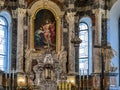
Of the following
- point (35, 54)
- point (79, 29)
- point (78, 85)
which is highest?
point (79, 29)

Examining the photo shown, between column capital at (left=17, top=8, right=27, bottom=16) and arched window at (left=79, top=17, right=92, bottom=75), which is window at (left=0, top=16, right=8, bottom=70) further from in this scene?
arched window at (left=79, top=17, right=92, bottom=75)

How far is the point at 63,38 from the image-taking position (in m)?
31.8

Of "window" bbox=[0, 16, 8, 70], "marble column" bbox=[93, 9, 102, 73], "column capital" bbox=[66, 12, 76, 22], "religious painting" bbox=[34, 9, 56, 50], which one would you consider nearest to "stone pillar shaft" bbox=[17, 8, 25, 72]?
"religious painting" bbox=[34, 9, 56, 50]

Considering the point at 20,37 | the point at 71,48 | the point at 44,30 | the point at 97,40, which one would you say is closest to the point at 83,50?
the point at 71,48

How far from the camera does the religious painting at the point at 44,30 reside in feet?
104

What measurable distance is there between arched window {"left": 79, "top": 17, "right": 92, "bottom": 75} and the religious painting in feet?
8.13

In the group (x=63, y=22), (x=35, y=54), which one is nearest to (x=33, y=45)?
(x=35, y=54)

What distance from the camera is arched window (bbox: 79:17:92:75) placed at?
32062 mm

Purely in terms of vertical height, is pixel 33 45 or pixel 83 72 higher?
pixel 33 45

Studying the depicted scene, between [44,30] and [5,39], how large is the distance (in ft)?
10.3

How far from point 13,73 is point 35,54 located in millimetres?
2628

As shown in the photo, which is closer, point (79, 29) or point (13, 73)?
point (13, 73)

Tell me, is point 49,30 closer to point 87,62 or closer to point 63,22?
point 63,22

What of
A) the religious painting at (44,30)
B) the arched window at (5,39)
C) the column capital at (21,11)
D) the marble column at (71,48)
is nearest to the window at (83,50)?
the marble column at (71,48)
